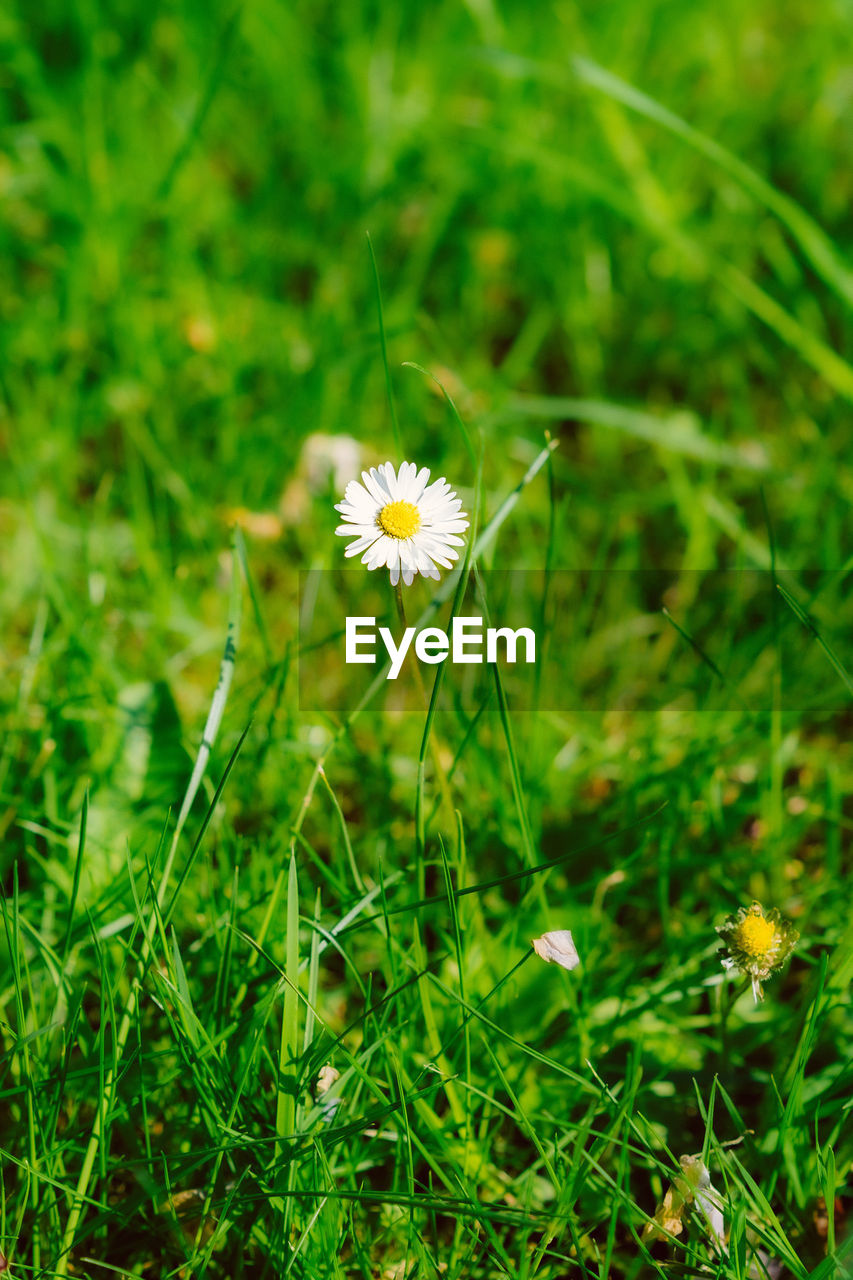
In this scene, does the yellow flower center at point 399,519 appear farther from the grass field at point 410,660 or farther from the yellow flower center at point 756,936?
the yellow flower center at point 756,936

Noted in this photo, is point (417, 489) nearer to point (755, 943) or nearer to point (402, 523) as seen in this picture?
point (402, 523)

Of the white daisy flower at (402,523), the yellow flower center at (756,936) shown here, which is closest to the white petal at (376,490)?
the white daisy flower at (402,523)

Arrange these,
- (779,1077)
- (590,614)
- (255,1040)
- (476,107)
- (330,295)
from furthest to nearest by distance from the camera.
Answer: (476,107), (330,295), (590,614), (779,1077), (255,1040)

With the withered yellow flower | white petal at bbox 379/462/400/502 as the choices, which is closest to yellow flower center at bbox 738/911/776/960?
the withered yellow flower

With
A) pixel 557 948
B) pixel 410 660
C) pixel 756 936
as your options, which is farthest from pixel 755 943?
pixel 410 660

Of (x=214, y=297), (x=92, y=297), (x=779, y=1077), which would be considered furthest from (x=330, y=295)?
(x=779, y=1077)

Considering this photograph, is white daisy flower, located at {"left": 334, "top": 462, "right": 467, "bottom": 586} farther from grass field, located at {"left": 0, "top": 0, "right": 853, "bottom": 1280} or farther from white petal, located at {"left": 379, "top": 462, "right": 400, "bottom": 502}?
grass field, located at {"left": 0, "top": 0, "right": 853, "bottom": 1280}

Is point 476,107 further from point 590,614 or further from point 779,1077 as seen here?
point 779,1077
